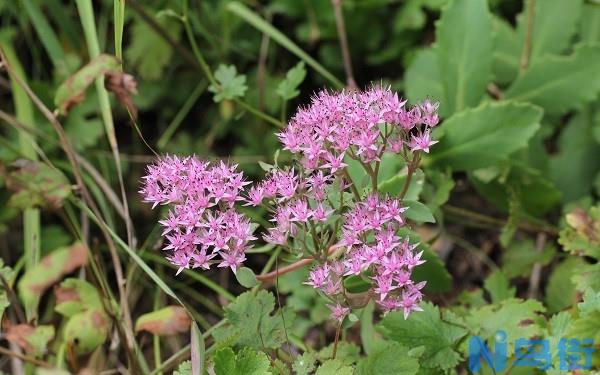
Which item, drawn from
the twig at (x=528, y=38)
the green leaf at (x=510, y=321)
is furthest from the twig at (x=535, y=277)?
the green leaf at (x=510, y=321)

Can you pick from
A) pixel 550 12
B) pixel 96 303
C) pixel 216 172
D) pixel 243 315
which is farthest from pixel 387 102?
pixel 550 12

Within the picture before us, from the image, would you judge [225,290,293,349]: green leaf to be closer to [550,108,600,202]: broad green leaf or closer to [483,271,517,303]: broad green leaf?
[483,271,517,303]: broad green leaf

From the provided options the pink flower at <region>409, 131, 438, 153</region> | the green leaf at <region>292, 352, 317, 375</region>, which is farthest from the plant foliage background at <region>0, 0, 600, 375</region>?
the pink flower at <region>409, 131, 438, 153</region>

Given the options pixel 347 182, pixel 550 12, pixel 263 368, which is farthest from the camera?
pixel 550 12

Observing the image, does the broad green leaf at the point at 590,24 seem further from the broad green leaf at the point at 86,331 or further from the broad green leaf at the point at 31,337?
the broad green leaf at the point at 31,337

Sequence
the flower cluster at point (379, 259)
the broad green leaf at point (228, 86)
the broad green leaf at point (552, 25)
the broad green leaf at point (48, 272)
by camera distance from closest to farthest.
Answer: the flower cluster at point (379, 259) < the broad green leaf at point (48, 272) < the broad green leaf at point (228, 86) < the broad green leaf at point (552, 25)

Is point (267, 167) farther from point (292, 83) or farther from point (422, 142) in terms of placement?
point (292, 83)

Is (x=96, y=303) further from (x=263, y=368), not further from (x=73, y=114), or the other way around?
(x=73, y=114)

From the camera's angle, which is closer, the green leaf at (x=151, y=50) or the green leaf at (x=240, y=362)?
the green leaf at (x=240, y=362)
